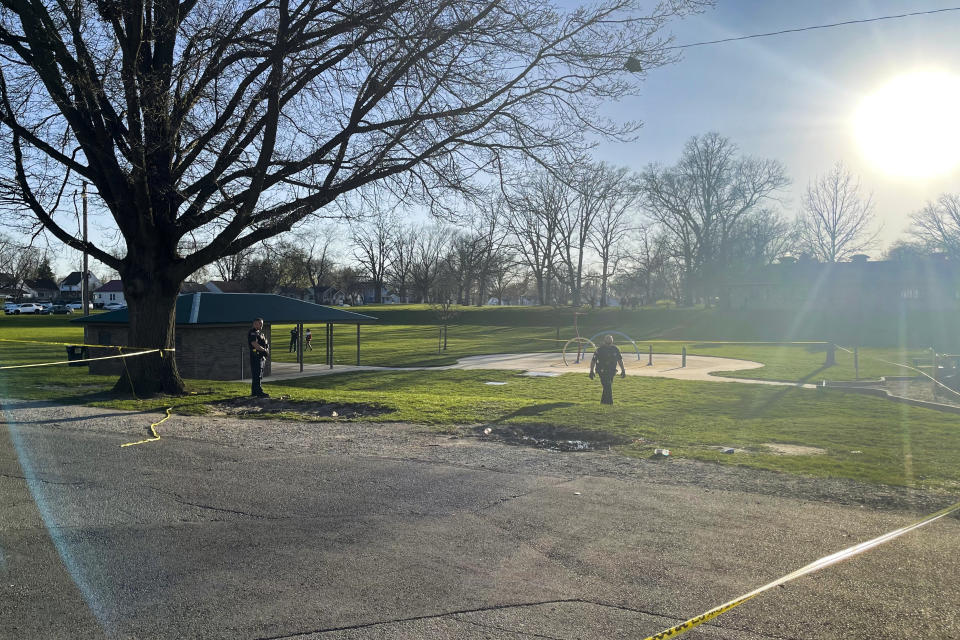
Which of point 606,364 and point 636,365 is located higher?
point 606,364

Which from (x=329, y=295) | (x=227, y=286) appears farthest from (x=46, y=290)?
(x=329, y=295)

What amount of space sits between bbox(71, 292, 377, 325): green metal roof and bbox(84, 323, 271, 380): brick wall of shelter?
39 centimetres

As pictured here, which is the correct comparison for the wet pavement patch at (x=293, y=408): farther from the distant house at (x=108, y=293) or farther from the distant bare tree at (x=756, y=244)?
the distant house at (x=108, y=293)

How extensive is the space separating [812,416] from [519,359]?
19828mm

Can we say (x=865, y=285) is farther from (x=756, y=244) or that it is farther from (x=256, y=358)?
(x=256, y=358)

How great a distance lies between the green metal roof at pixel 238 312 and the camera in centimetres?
2380

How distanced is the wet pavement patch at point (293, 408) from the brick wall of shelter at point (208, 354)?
319 inches

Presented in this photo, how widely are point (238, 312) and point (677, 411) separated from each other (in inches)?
646

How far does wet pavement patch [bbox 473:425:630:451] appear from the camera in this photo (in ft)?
33.6

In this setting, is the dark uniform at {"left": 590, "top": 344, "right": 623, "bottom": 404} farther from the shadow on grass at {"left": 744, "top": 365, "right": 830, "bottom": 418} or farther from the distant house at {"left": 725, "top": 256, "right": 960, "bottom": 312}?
the distant house at {"left": 725, "top": 256, "right": 960, "bottom": 312}

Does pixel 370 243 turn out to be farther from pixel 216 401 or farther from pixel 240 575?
pixel 240 575

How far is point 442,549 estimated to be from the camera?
5.41m

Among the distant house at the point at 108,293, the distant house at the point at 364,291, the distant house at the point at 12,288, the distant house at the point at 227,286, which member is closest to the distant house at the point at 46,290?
the distant house at the point at 12,288

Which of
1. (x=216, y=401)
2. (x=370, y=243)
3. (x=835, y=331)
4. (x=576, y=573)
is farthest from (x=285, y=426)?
(x=370, y=243)
